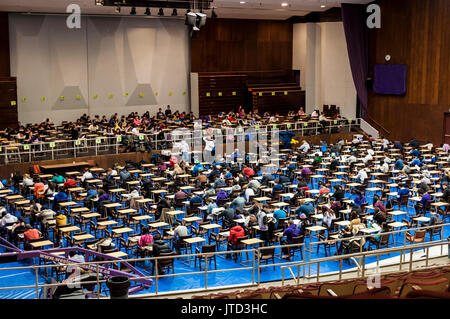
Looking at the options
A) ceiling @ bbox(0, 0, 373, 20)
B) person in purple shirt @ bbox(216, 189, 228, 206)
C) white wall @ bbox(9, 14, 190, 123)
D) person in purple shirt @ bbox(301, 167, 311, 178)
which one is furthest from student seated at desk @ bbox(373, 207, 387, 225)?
white wall @ bbox(9, 14, 190, 123)

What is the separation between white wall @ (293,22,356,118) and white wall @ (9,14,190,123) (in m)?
7.68

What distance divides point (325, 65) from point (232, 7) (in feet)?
25.2

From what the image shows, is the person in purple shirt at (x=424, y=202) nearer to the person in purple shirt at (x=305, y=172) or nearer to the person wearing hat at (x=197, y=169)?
the person in purple shirt at (x=305, y=172)

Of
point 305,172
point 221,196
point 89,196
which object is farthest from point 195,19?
point 89,196

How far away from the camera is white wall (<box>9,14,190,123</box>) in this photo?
32.3m

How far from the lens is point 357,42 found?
33219 mm

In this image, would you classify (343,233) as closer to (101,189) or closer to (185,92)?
(101,189)

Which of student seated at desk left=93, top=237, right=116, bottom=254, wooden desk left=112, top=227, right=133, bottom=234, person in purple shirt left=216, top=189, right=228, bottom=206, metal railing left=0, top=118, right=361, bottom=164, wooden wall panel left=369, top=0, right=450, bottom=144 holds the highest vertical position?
wooden wall panel left=369, top=0, right=450, bottom=144

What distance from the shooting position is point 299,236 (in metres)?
14.9

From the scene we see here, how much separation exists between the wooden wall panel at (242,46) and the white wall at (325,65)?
91 centimetres

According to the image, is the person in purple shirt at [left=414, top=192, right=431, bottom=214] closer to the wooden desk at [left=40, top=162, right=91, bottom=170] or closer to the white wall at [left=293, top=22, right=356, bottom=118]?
the wooden desk at [left=40, top=162, right=91, bottom=170]
